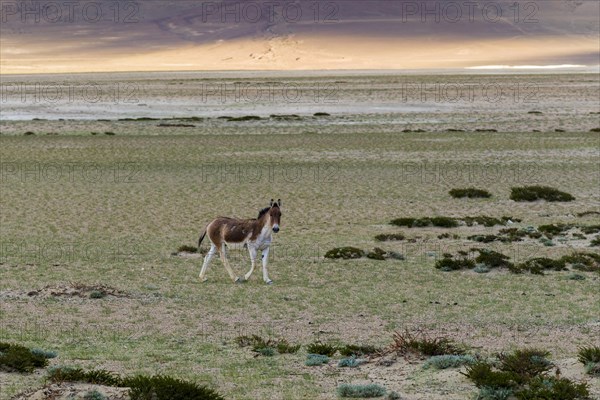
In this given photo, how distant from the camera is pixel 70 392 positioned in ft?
31.1

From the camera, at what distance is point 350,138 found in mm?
46688

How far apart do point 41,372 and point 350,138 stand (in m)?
36.5

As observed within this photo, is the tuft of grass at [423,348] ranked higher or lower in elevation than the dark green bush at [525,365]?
lower

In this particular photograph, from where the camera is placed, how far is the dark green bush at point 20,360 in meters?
10.7

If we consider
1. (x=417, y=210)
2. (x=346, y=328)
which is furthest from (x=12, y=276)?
(x=417, y=210)

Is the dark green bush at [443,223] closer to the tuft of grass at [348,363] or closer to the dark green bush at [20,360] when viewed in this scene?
the tuft of grass at [348,363]

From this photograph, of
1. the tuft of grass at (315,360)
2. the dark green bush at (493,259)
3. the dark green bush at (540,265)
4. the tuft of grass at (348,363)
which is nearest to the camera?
the tuft of grass at (348,363)

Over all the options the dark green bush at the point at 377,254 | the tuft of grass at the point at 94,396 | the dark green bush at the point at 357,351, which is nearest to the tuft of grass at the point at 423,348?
the dark green bush at the point at 357,351

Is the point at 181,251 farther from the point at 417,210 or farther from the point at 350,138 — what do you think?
the point at 350,138

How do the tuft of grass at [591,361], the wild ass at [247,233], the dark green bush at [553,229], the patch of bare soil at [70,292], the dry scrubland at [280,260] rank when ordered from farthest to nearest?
the dark green bush at [553,229], the wild ass at [247,233], the patch of bare soil at [70,292], the dry scrubland at [280,260], the tuft of grass at [591,361]

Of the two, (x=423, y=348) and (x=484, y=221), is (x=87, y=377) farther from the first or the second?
(x=484, y=221)

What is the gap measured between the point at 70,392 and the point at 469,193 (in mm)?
21056

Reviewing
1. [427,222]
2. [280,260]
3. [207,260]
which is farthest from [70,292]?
[427,222]

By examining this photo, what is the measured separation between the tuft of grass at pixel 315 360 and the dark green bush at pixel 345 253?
8.32 metres
